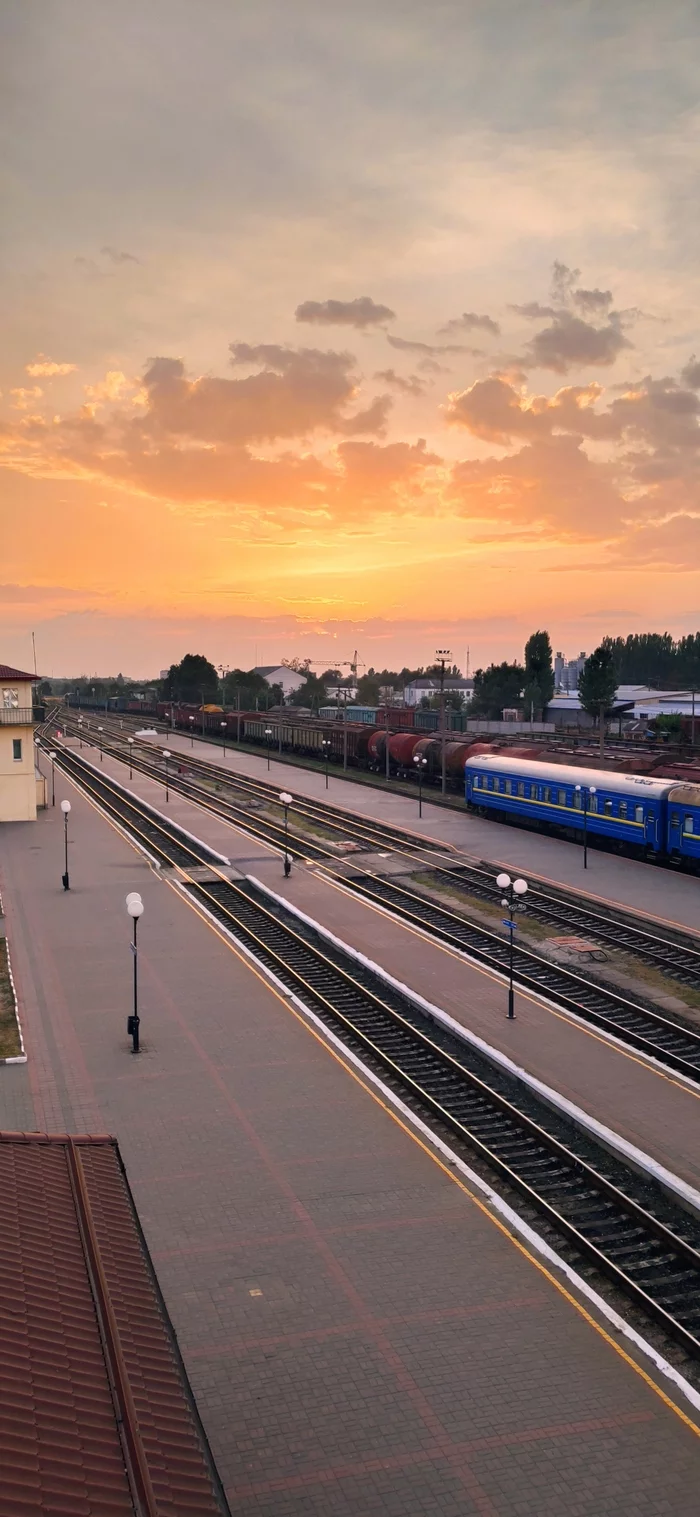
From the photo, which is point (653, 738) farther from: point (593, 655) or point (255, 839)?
point (255, 839)

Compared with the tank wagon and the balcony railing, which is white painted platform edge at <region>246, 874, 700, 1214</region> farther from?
the balcony railing

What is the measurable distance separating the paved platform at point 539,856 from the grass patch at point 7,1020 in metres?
17.3

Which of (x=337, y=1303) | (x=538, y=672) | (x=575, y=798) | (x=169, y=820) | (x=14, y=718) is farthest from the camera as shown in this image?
(x=538, y=672)

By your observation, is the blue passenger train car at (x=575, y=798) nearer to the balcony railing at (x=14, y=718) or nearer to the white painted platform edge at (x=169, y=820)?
the white painted platform edge at (x=169, y=820)

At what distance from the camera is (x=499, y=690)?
135750 millimetres

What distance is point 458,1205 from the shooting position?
13.2 meters

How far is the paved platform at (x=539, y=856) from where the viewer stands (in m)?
30.5

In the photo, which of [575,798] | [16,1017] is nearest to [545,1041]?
[16,1017]

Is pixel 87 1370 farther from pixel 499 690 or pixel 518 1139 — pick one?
pixel 499 690

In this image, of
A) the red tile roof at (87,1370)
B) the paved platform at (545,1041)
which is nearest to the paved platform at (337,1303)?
the red tile roof at (87,1370)

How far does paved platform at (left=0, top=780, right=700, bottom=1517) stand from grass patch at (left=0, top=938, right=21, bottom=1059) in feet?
1.21

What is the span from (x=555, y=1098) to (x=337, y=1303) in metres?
6.18

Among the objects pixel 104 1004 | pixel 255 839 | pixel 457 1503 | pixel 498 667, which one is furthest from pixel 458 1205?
pixel 498 667

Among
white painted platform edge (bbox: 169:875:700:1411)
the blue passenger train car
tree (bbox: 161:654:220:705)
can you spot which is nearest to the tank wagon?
the blue passenger train car
